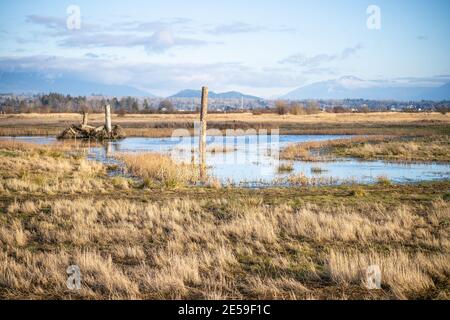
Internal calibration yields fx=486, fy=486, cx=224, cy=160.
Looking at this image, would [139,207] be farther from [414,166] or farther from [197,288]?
[414,166]

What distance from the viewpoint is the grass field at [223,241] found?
7.99 metres

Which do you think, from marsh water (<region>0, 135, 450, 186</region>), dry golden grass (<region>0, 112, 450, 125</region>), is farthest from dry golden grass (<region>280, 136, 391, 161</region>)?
dry golden grass (<region>0, 112, 450, 125</region>)

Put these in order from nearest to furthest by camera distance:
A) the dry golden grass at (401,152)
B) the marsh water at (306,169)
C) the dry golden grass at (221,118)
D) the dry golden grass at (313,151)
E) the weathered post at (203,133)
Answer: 1. the marsh water at (306,169)
2. the weathered post at (203,133)
3. the dry golden grass at (401,152)
4. the dry golden grass at (313,151)
5. the dry golden grass at (221,118)

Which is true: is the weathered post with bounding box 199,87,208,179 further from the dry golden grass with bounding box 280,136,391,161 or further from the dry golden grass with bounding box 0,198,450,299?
the dry golden grass with bounding box 280,136,391,161

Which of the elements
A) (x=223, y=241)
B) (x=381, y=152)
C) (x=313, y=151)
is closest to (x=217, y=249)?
(x=223, y=241)

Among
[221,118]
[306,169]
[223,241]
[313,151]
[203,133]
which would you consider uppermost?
[221,118]

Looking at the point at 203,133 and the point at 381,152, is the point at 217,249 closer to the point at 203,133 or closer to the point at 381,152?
the point at 203,133

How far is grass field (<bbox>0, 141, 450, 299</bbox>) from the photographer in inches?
315

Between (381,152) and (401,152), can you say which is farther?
(381,152)

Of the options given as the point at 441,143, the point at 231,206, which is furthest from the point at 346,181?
the point at 441,143

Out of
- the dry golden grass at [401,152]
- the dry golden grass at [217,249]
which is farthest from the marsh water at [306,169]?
the dry golden grass at [217,249]

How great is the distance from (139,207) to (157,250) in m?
4.33

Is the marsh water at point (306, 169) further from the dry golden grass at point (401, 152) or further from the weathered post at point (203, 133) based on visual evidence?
the dry golden grass at point (401, 152)

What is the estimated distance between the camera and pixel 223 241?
35.3 feet
